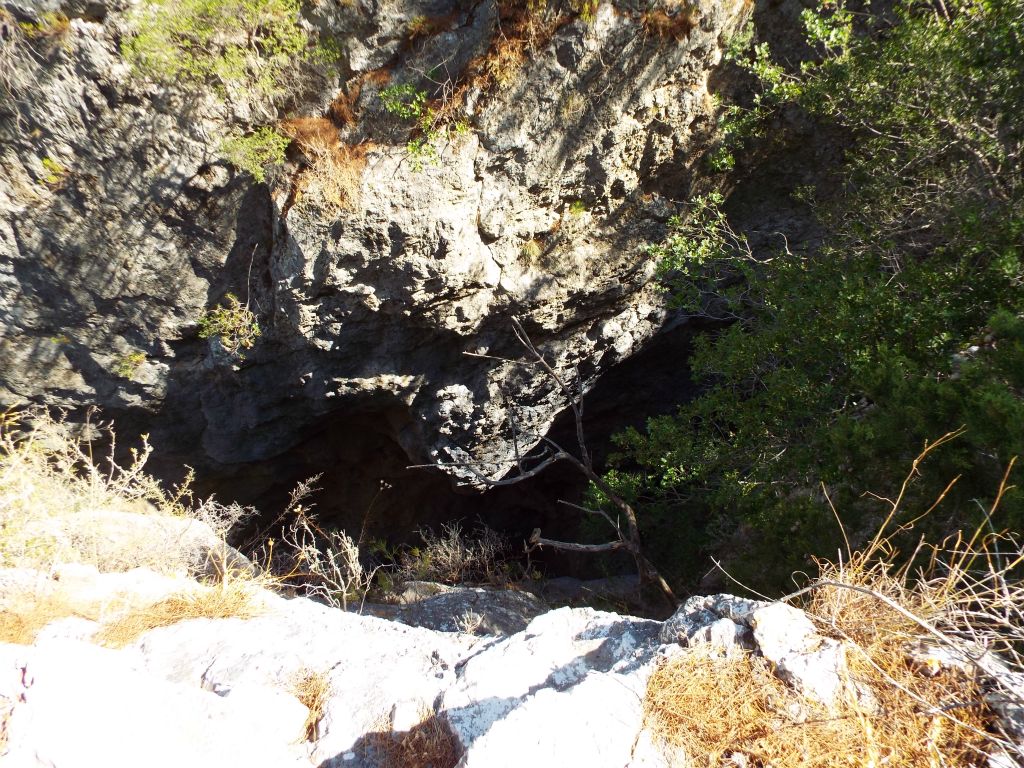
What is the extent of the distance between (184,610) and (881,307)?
4453 millimetres

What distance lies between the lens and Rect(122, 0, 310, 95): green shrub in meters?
4.32

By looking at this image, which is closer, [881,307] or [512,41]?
[881,307]

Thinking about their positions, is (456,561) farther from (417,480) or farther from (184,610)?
(184,610)

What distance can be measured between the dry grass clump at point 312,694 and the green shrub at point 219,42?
4.24 m

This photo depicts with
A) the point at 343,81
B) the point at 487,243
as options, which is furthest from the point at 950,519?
the point at 343,81

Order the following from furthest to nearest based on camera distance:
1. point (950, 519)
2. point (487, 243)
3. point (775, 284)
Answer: point (487, 243), point (775, 284), point (950, 519)

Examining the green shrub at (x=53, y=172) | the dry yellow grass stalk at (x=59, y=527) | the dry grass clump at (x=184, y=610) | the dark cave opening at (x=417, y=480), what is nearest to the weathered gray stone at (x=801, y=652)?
the dry grass clump at (x=184, y=610)

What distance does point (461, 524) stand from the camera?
879cm

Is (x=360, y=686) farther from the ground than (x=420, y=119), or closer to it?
closer to it

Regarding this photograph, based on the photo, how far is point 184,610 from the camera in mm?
3023

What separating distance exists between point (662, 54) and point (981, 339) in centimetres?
314

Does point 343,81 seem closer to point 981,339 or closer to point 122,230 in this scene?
point 122,230

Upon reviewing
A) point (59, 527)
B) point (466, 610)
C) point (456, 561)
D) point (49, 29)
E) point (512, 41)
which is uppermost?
point (49, 29)

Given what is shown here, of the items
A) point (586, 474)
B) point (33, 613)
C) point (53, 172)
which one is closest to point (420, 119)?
point (53, 172)
